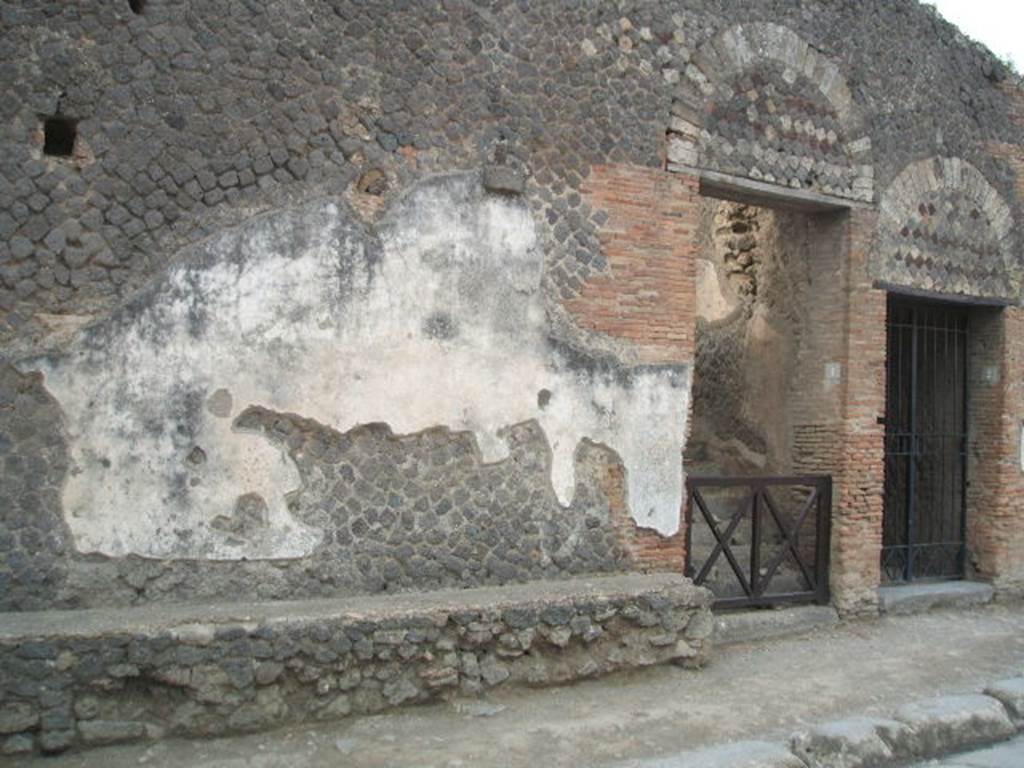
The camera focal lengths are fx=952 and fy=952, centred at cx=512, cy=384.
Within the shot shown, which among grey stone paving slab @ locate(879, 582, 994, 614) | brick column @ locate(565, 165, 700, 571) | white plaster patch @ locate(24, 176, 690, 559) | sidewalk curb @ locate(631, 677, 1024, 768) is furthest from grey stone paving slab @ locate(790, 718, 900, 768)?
grey stone paving slab @ locate(879, 582, 994, 614)

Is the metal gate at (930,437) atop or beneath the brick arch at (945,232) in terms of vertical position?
beneath

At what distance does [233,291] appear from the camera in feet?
15.9

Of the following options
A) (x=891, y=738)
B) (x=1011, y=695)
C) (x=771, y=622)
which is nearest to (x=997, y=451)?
(x=771, y=622)

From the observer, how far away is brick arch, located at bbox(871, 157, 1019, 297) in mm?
7629

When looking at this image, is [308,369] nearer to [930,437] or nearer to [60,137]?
[60,137]

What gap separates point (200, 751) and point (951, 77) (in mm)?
7689

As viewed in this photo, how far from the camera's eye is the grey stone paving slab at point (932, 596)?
7547 millimetres

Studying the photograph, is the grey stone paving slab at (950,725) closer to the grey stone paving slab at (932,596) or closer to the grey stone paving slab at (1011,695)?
the grey stone paving slab at (1011,695)

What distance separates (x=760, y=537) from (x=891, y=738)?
8.02 feet

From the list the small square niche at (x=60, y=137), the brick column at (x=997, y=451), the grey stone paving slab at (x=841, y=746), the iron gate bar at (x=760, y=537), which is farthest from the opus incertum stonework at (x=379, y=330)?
the brick column at (x=997, y=451)

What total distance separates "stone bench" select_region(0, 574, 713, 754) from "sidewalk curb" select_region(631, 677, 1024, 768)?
1.06 metres

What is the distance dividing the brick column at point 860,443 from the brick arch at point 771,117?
1.71ft

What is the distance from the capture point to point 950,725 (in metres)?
4.90

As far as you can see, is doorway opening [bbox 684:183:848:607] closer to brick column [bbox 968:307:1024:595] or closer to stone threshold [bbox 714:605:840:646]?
stone threshold [bbox 714:605:840:646]
